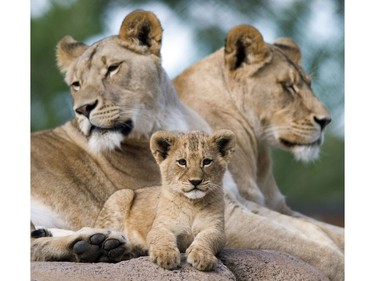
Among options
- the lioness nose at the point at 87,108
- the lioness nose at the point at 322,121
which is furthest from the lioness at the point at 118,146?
the lioness nose at the point at 322,121

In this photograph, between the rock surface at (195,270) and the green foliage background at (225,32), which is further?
the green foliage background at (225,32)

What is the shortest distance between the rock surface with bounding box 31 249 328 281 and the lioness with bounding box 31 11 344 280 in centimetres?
40

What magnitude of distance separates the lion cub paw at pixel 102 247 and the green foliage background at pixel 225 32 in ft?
2.56

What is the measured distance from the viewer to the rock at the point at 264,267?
346cm

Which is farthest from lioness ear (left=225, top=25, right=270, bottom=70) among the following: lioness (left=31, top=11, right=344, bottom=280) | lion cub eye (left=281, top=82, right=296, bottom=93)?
lioness (left=31, top=11, right=344, bottom=280)

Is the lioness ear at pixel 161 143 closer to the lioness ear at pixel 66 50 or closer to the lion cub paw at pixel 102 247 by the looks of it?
the lion cub paw at pixel 102 247

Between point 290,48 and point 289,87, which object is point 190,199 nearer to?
point 289,87

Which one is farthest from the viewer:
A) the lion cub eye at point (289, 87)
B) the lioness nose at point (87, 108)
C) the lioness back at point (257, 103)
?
the lion cub eye at point (289, 87)

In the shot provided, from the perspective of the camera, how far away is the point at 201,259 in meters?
3.18

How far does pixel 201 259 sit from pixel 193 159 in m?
0.34

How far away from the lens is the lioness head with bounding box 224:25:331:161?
454cm
